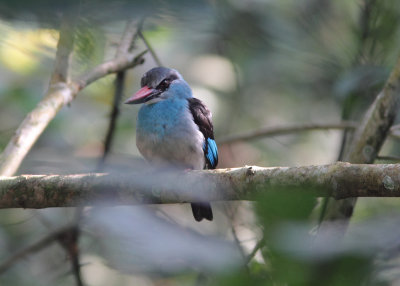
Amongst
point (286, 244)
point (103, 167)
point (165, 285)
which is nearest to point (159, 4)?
point (286, 244)

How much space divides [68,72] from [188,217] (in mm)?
2470

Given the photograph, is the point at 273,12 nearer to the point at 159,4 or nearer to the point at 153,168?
the point at 153,168

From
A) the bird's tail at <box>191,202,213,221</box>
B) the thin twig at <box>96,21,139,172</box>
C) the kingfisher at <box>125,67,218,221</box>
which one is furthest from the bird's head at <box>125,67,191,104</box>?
the bird's tail at <box>191,202,213,221</box>

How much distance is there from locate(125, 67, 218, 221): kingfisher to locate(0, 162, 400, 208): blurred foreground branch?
950 mm

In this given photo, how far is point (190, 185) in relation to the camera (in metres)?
2.42

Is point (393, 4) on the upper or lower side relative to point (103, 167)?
upper

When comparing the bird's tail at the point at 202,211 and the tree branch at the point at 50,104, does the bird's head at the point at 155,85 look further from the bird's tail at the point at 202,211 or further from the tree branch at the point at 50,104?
the bird's tail at the point at 202,211

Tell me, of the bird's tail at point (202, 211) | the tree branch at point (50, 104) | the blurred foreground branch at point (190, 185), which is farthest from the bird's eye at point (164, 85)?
the blurred foreground branch at point (190, 185)

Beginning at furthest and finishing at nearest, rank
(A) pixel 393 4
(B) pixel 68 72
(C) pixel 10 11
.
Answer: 1. (B) pixel 68 72
2. (A) pixel 393 4
3. (C) pixel 10 11

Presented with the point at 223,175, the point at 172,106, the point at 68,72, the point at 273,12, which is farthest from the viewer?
the point at 273,12

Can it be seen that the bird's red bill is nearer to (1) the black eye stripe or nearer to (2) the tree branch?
(1) the black eye stripe

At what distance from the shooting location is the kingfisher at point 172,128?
363 centimetres

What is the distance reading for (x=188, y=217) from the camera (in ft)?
18.1

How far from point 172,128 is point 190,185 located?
1260 mm
